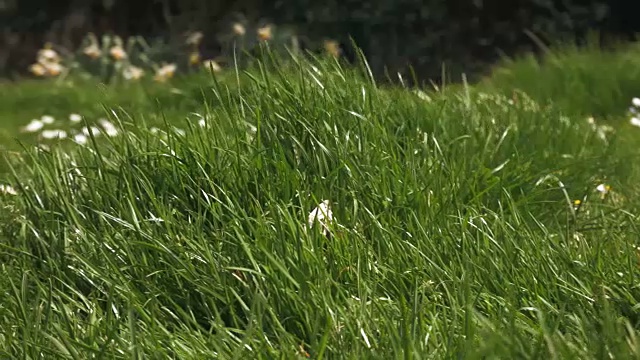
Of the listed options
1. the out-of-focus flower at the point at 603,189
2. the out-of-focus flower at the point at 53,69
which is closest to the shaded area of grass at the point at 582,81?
the out-of-focus flower at the point at 603,189

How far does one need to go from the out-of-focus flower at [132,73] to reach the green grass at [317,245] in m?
5.07

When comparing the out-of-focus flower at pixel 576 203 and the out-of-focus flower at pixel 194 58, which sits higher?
the out-of-focus flower at pixel 576 203

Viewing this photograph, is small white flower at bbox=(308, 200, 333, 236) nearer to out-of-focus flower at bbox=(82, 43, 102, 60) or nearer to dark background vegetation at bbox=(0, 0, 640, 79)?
dark background vegetation at bbox=(0, 0, 640, 79)

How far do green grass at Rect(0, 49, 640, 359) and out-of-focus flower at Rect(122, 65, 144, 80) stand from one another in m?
5.07

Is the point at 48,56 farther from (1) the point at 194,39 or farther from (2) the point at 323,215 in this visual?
(2) the point at 323,215

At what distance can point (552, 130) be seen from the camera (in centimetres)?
346

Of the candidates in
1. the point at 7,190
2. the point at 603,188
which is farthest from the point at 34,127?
the point at 603,188

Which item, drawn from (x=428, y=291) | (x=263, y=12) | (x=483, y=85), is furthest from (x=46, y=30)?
(x=428, y=291)

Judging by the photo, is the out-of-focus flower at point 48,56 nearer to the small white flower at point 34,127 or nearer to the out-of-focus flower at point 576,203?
→ the small white flower at point 34,127

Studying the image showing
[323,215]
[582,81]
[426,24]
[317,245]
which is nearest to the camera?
[317,245]

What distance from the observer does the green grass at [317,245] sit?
1.97 metres

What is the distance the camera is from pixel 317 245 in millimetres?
2250

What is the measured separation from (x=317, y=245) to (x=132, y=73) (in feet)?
21.1

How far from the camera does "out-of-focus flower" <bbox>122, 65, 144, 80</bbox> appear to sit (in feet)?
26.8
